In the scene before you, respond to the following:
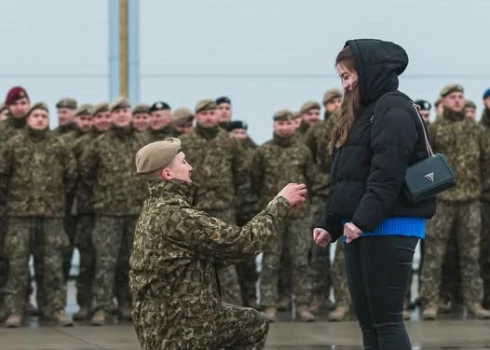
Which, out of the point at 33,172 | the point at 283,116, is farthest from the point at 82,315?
the point at 283,116

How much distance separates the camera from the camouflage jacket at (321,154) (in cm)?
1276

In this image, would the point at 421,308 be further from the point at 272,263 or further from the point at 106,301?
the point at 106,301

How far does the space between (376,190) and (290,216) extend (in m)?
6.31

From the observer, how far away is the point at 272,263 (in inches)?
503

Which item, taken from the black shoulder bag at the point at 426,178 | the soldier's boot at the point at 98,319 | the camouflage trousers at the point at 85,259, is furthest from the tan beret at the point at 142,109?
the black shoulder bag at the point at 426,178

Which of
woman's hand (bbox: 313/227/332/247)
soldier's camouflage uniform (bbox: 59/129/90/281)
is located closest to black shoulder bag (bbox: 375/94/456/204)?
woman's hand (bbox: 313/227/332/247)

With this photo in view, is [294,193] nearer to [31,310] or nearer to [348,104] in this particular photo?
[348,104]

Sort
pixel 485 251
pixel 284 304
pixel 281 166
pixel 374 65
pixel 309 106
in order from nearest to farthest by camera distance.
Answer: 1. pixel 374 65
2. pixel 281 166
3. pixel 485 251
4. pixel 284 304
5. pixel 309 106

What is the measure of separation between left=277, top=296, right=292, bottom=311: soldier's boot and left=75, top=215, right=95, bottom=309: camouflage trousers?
182 centimetres

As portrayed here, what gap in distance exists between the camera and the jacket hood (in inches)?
263

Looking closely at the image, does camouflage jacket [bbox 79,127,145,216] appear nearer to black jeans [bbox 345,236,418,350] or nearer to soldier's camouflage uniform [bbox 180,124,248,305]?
soldier's camouflage uniform [bbox 180,124,248,305]

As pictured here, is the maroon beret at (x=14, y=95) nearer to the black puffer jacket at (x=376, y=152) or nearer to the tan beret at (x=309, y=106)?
the tan beret at (x=309, y=106)

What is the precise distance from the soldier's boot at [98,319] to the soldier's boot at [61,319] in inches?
8.6

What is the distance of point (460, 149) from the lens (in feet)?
41.1
